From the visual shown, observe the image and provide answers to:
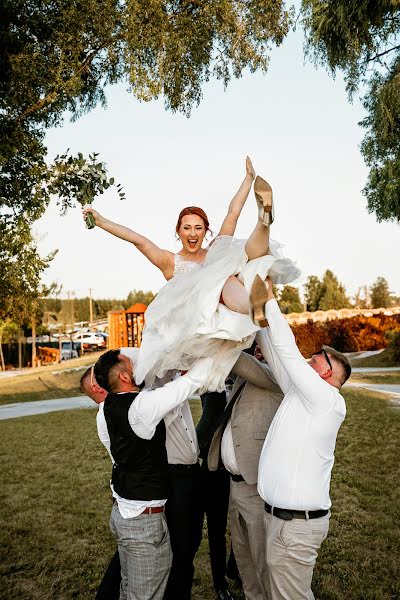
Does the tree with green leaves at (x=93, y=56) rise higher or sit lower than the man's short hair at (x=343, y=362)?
higher

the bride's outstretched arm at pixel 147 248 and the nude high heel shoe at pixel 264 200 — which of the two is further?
the bride's outstretched arm at pixel 147 248

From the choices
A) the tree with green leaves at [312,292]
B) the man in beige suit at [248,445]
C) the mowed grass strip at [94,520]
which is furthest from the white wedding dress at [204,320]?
the tree with green leaves at [312,292]

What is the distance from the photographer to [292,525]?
9.12 ft

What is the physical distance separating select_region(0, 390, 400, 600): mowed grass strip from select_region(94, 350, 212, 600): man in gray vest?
4.61 ft

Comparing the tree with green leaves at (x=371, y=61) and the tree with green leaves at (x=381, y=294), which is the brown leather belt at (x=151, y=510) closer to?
the tree with green leaves at (x=371, y=61)

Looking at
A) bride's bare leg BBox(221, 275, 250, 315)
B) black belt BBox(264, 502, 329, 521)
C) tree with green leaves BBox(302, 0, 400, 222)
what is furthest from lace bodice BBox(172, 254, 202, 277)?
tree with green leaves BBox(302, 0, 400, 222)

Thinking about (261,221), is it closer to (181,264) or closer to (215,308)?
(215,308)

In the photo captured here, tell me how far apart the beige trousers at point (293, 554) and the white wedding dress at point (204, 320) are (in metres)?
0.77

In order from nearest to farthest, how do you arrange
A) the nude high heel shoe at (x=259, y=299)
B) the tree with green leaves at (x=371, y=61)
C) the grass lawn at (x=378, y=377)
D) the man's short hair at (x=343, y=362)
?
the nude high heel shoe at (x=259, y=299)
the man's short hair at (x=343, y=362)
the tree with green leaves at (x=371, y=61)
the grass lawn at (x=378, y=377)

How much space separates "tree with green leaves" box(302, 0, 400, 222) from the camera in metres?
10.9

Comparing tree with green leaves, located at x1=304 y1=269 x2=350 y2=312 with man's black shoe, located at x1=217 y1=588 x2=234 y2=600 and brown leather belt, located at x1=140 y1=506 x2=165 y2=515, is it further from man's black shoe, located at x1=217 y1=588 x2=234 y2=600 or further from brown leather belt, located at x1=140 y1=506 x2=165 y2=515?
brown leather belt, located at x1=140 y1=506 x2=165 y2=515

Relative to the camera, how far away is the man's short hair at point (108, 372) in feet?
10.3

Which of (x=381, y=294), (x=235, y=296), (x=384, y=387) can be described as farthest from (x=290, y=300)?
(x=235, y=296)

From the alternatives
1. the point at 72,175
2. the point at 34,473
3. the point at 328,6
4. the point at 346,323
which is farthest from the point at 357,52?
the point at 346,323
